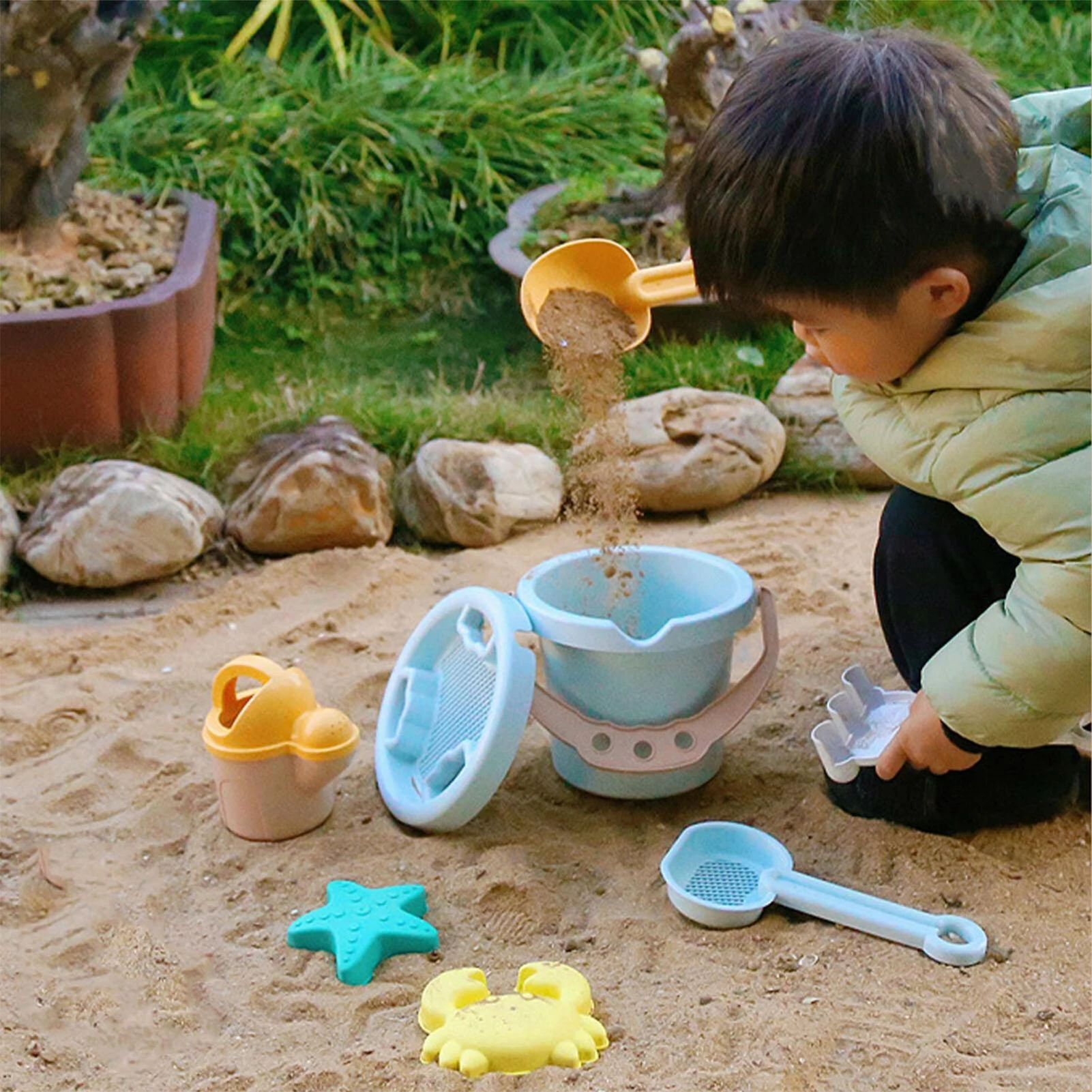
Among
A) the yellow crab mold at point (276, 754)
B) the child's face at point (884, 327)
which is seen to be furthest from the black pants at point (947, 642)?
the yellow crab mold at point (276, 754)

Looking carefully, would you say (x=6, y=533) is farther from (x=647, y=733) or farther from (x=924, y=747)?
(x=924, y=747)

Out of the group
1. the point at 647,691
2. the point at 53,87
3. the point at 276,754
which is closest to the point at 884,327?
the point at 647,691

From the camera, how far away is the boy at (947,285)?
131cm

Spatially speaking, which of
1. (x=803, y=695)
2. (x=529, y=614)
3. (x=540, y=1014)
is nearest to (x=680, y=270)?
(x=529, y=614)

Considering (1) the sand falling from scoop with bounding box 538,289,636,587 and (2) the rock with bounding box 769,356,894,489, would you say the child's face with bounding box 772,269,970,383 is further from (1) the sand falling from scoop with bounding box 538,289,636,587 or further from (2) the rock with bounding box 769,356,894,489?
(2) the rock with bounding box 769,356,894,489

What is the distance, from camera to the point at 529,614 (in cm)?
179

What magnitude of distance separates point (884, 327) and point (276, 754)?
0.88 m

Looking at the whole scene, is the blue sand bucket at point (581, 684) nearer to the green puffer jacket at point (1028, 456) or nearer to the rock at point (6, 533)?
the green puffer jacket at point (1028, 456)

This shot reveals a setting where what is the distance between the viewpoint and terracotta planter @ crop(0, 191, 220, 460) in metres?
2.71

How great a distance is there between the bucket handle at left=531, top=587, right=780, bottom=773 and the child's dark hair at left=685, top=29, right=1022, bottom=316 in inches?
22.0

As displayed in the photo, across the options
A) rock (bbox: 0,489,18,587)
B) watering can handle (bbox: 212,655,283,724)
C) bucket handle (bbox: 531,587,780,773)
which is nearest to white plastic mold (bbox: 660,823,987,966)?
bucket handle (bbox: 531,587,780,773)

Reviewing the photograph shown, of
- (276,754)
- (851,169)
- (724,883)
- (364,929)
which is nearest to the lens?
(851,169)

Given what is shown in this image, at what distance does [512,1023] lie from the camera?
132 cm

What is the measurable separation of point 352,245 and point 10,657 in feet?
6.88
